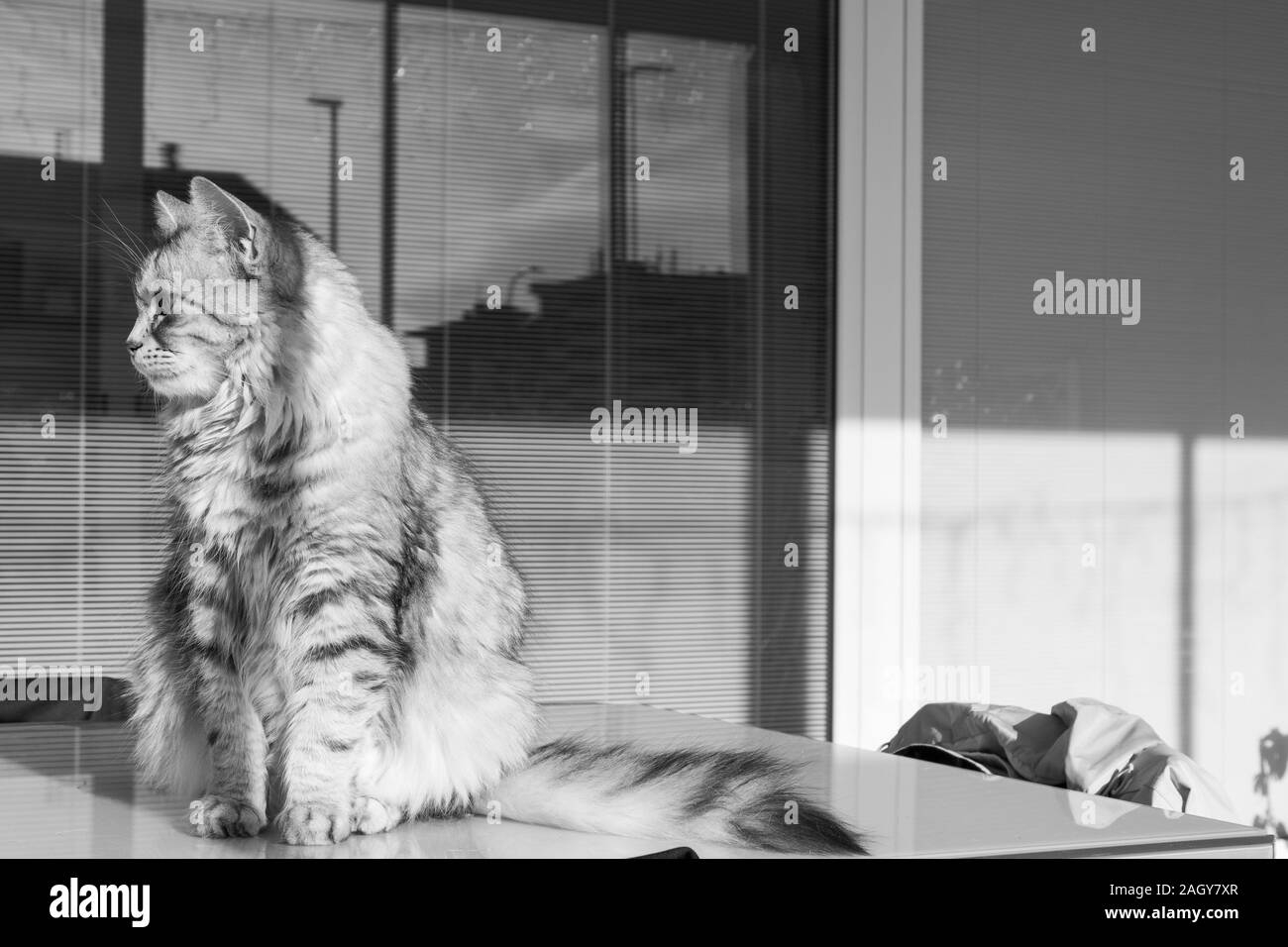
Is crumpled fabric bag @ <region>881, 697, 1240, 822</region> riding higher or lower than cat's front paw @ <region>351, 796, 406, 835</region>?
lower

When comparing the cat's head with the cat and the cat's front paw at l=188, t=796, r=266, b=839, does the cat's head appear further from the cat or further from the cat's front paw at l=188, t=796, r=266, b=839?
the cat's front paw at l=188, t=796, r=266, b=839

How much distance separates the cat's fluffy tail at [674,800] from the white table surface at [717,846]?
0.02 meters

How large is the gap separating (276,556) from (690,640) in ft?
8.21

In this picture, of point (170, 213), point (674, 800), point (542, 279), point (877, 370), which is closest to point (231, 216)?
point (170, 213)

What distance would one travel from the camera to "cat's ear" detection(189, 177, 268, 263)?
40.2 inches

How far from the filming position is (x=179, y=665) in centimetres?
111

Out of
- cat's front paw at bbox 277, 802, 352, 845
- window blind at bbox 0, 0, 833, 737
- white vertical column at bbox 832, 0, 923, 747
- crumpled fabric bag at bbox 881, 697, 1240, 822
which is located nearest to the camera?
cat's front paw at bbox 277, 802, 352, 845

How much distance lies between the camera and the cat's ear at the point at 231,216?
102 cm

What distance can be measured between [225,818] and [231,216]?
50cm

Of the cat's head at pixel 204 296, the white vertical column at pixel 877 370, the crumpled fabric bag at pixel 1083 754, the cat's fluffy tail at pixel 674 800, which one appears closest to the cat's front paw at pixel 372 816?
the cat's fluffy tail at pixel 674 800

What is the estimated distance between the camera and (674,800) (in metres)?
1.13

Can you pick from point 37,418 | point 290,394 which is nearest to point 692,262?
point 37,418

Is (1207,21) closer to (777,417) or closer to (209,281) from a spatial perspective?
(777,417)

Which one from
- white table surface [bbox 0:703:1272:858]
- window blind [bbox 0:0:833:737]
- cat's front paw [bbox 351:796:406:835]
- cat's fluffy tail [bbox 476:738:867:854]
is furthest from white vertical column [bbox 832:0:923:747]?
cat's front paw [bbox 351:796:406:835]
